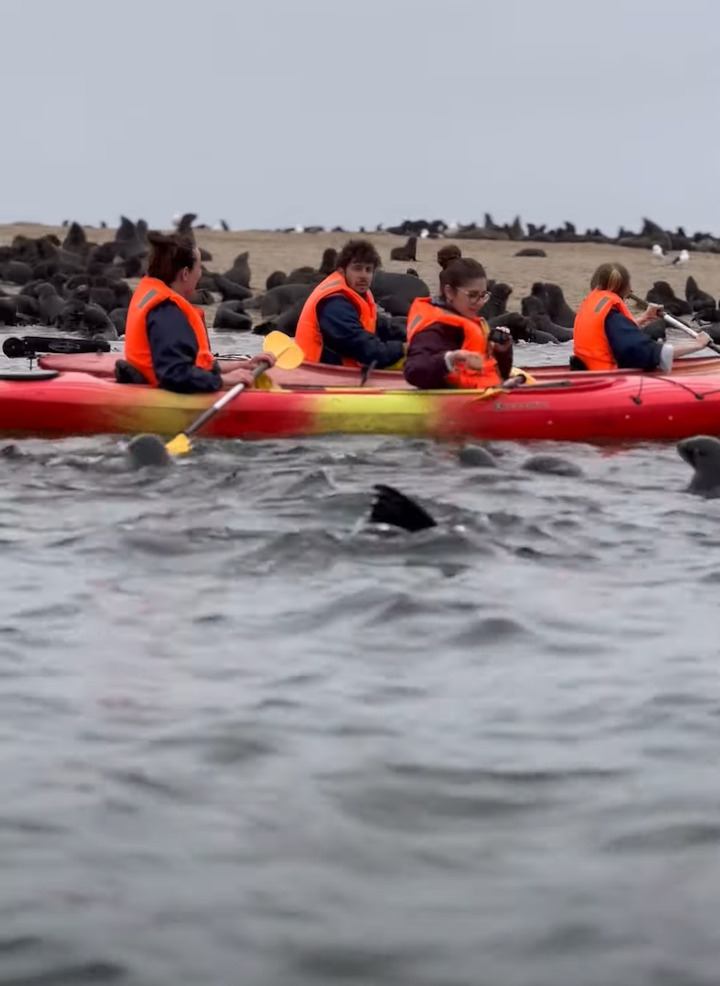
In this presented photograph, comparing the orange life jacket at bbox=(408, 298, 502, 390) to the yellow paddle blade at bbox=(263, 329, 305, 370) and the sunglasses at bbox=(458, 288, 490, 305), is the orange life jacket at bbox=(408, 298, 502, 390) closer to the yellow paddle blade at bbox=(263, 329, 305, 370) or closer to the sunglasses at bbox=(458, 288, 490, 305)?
the sunglasses at bbox=(458, 288, 490, 305)

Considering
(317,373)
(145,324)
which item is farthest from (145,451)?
(317,373)

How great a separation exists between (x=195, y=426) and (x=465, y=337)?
1675 mm

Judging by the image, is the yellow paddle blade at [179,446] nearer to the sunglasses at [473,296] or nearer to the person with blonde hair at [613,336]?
the sunglasses at [473,296]

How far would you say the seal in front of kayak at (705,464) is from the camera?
26.0ft

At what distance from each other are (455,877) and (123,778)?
35.4 inches

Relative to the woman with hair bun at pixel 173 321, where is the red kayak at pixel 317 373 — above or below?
below

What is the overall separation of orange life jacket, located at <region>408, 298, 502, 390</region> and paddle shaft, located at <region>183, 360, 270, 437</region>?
36.6 inches

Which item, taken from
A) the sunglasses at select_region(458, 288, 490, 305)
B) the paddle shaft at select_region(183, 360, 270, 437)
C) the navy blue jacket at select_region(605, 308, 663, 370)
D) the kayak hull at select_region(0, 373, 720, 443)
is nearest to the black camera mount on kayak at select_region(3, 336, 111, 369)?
the kayak hull at select_region(0, 373, 720, 443)

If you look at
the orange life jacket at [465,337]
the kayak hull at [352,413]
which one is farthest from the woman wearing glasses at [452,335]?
the kayak hull at [352,413]

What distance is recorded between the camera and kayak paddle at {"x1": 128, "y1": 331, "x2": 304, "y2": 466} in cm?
825

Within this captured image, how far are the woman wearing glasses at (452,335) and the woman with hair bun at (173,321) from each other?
38.4 inches

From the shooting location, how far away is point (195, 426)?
8906mm

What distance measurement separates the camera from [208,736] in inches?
164

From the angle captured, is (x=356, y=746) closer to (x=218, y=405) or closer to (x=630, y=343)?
(x=218, y=405)
